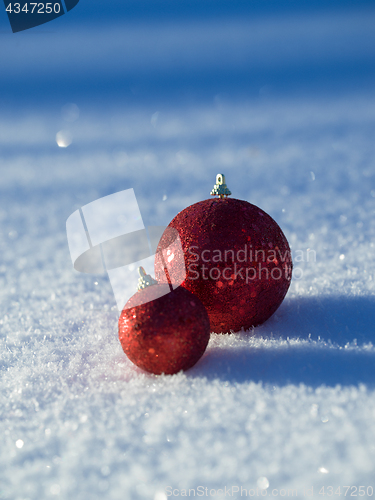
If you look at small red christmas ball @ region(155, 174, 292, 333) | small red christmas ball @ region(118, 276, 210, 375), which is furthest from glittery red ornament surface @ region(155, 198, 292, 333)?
small red christmas ball @ region(118, 276, 210, 375)

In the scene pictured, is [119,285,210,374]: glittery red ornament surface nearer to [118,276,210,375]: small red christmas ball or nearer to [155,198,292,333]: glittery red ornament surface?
[118,276,210,375]: small red christmas ball

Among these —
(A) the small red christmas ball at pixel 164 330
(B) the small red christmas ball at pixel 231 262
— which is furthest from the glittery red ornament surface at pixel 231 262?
(A) the small red christmas ball at pixel 164 330

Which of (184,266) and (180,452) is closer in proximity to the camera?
(180,452)

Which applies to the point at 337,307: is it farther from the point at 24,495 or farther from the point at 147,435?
the point at 24,495

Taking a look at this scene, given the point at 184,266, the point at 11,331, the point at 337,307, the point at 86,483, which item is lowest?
the point at 337,307

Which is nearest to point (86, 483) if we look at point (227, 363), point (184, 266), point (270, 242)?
point (227, 363)
